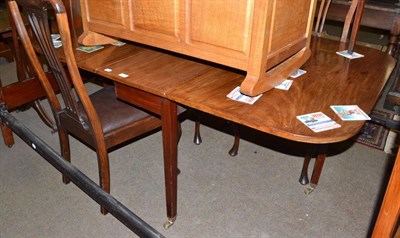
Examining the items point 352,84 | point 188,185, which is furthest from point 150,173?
point 352,84

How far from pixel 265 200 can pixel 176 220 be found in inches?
20.6

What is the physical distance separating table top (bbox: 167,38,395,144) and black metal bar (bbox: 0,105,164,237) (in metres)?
0.52

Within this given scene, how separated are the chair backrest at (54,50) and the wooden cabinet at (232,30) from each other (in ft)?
1.08

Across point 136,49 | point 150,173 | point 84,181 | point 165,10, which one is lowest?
point 150,173

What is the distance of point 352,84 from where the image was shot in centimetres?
148

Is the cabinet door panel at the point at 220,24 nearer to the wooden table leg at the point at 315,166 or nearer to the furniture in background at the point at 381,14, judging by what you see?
the wooden table leg at the point at 315,166

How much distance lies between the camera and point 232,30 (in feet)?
4.27

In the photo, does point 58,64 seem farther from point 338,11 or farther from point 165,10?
point 338,11

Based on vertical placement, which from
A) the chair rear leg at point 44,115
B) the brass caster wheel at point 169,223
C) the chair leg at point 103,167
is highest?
the chair leg at point 103,167

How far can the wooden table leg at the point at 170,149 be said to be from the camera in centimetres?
149

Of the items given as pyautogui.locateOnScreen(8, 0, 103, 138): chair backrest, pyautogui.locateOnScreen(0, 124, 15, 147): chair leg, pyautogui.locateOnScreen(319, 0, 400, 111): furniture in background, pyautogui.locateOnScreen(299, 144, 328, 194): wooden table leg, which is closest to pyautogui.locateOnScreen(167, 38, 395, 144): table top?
pyautogui.locateOnScreen(8, 0, 103, 138): chair backrest

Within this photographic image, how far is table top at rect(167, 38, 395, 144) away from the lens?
1165 millimetres

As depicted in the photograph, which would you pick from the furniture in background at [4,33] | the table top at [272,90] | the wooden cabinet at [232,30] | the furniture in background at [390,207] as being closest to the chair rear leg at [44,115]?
the furniture in background at [4,33]

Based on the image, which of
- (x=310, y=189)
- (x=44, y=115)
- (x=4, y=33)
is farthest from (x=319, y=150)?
(x=4, y=33)
